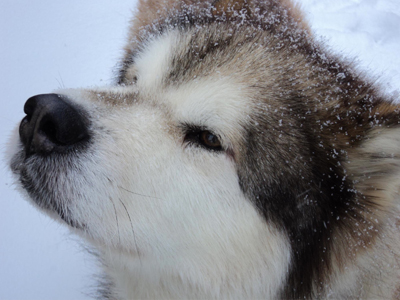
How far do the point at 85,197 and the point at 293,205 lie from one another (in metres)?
1.00

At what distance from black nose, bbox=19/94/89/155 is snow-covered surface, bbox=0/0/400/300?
135 cm

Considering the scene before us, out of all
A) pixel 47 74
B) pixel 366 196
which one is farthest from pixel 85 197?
pixel 47 74

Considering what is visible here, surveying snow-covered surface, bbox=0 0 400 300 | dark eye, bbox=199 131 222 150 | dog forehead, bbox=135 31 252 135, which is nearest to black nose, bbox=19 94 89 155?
dog forehead, bbox=135 31 252 135

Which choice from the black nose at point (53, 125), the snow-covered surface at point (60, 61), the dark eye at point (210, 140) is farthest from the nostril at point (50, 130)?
the snow-covered surface at point (60, 61)

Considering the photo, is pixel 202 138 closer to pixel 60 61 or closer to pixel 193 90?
pixel 193 90

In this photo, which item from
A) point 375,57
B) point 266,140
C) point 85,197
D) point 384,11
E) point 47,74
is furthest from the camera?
point 384,11

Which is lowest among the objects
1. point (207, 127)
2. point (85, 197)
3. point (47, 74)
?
point (47, 74)

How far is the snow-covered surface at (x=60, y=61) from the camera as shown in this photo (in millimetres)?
3137

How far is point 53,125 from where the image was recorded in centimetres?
157

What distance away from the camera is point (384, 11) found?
4.69m

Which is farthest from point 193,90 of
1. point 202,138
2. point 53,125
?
point 53,125

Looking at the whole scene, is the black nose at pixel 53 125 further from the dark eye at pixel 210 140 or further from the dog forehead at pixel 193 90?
the dark eye at pixel 210 140

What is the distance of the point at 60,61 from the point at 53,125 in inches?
109

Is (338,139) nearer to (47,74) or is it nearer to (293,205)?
(293,205)
